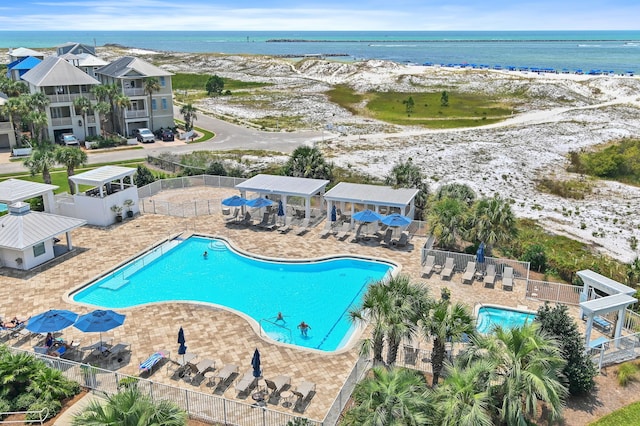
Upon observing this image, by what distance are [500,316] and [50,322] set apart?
1849 cm

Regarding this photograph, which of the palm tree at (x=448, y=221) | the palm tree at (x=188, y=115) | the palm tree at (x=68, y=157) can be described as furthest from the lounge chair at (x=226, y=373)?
the palm tree at (x=188, y=115)

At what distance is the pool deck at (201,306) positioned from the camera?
61.5 ft

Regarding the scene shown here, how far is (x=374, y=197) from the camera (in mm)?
32031

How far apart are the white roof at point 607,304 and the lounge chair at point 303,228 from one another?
55.7 ft

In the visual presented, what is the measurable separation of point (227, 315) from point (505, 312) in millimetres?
12479

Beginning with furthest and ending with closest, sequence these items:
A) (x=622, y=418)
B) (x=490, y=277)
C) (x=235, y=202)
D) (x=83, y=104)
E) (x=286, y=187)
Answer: (x=83, y=104) < (x=286, y=187) < (x=235, y=202) < (x=490, y=277) < (x=622, y=418)

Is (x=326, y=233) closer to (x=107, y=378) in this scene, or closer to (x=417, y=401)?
(x=107, y=378)

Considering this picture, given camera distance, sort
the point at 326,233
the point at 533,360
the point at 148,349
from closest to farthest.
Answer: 1. the point at 533,360
2. the point at 148,349
3. the point at 326,233

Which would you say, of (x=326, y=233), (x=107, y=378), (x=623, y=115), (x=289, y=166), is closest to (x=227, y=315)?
(x=107, y=378)

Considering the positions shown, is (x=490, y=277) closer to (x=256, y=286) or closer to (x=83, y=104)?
(x=256, y=286)

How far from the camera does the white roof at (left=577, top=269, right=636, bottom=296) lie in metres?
21.5

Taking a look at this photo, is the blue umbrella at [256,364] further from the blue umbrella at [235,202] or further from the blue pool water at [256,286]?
the blue umbrella at [235,202]

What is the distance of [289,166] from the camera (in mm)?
38062

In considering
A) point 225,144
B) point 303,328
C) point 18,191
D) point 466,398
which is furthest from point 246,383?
point 225,144
